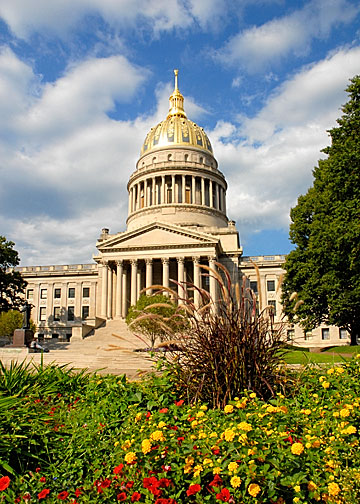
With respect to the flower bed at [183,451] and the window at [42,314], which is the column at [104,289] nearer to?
the window at [42,314]

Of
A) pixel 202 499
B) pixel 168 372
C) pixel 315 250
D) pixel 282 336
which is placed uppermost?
pixel 315 250

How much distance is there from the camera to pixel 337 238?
100 feet

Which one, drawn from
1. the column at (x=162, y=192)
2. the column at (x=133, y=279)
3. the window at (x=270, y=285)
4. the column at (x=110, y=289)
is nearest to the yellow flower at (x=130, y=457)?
the column at (x=133, y=279)

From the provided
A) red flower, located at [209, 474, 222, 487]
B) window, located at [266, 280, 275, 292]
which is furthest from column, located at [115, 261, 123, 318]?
red flower, located at [209, 474, 222, 487]

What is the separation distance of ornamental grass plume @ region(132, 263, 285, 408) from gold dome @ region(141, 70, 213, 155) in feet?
274

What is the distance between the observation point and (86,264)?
257 feet

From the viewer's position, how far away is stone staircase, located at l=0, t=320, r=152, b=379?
47.2 feet

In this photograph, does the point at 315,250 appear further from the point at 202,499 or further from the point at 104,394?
the point at 202,499

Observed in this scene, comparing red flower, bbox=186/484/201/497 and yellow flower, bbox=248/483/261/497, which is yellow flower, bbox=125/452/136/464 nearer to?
red flower, bbox=186/484/201/497

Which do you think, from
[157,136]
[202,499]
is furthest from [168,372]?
[157,136]

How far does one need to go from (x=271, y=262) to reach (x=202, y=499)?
66.4 metres

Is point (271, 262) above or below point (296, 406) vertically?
above

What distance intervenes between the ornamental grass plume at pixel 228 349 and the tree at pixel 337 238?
20.7 metres

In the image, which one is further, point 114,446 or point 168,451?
point 114,446
